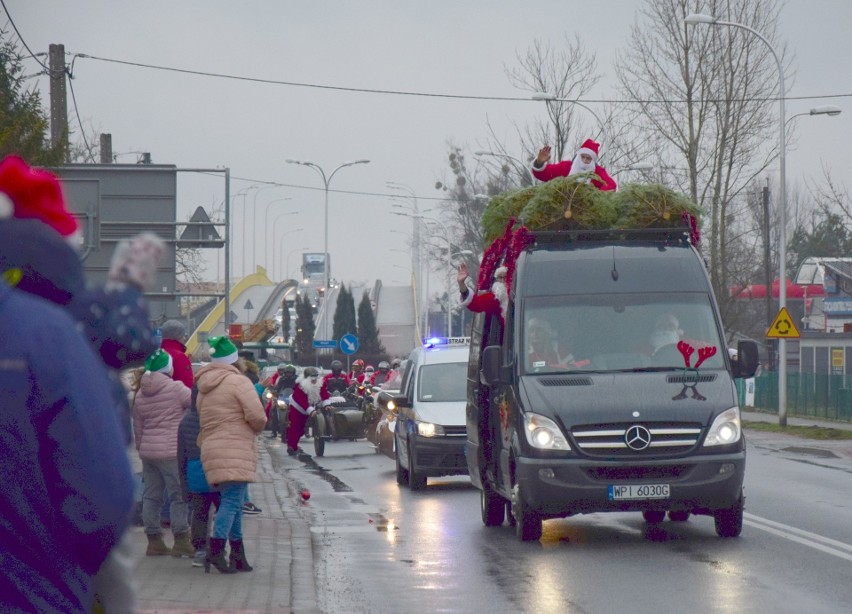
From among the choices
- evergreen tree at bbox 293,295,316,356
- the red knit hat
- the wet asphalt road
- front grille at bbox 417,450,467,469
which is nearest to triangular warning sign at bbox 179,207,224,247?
front grille at bbox 417,450,467,469

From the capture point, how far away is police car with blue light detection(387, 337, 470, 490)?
1822cm

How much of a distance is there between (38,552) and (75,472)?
0.15m

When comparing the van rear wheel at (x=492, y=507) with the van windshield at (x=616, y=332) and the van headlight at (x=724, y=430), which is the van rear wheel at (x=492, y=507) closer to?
the van windshield at (x=616, y=332)

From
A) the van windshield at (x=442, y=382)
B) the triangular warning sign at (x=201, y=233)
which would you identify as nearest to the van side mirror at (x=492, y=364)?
the van windshield at (x=442, y=382)

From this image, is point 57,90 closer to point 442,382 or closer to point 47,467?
point 442,382

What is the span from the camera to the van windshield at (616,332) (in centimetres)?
1219

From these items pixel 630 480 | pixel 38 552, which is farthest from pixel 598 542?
pixel 38 552

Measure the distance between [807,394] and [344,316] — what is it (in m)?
67.4

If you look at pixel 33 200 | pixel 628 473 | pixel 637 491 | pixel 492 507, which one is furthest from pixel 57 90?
pixel 33 200

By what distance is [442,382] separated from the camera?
19469 mm

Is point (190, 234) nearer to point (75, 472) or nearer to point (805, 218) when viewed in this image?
point (75, 472)

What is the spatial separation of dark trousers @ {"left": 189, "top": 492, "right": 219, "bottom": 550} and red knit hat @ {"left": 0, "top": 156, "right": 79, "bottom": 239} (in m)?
7.95

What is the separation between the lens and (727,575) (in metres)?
10.2

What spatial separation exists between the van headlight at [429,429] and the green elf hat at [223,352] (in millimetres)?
7726
